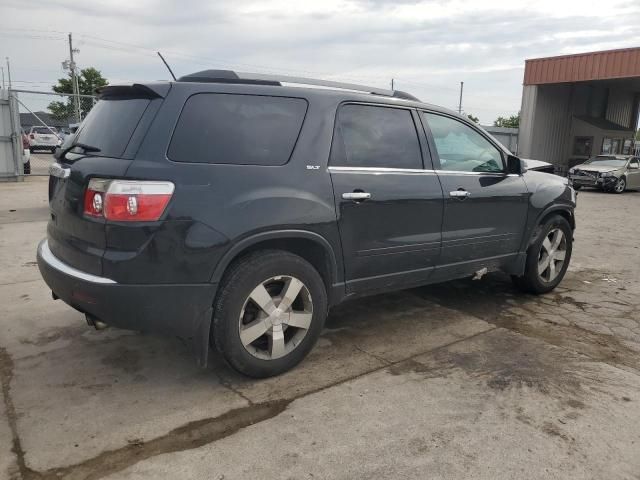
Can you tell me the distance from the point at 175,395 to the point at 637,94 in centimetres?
3248

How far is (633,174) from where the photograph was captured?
19.1 meters

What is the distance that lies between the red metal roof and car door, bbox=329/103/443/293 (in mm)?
20460

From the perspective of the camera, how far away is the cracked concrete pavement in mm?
2477

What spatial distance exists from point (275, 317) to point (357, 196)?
0.96 metres

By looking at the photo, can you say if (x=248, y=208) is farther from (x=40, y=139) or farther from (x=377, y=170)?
(x=40, y=139)

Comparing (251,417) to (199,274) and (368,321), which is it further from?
(368,321)

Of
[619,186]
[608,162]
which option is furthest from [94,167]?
[608,162]

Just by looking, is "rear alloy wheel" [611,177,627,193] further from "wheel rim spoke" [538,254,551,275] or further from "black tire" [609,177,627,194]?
"wheel rim spoke" [538,254,551,275]

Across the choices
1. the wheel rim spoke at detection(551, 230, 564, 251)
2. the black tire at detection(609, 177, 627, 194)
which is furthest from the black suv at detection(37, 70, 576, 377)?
the black tire at detection(609, 177, 627, 194)

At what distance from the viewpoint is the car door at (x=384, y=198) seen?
3.45 meters

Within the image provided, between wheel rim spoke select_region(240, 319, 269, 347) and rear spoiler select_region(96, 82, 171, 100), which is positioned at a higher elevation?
rear spoiler select_region(96, 82, 171, 100)

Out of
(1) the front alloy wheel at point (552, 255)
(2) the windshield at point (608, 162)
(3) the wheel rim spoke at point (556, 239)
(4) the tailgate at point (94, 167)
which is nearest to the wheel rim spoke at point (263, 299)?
(4) the tailgate at point (94, 167)

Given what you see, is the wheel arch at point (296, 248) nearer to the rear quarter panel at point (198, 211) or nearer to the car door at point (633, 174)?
the rear quarter panel at point (198, 211)

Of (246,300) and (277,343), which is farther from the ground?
(246,300)
